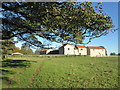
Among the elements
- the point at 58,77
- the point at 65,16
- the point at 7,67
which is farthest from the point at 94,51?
the point at 65,16

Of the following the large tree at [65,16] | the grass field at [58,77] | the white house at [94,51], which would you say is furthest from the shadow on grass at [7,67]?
the white house at [94,51]

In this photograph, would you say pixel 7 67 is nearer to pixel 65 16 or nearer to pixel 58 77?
pixel 58 77

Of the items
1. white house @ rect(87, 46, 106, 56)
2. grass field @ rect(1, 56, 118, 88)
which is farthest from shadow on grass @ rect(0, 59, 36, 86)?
white house @ rect(87, 46, 106, 56)

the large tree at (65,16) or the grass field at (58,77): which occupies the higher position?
the large tree at (65,16)

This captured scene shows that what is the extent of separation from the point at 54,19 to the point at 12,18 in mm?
3528

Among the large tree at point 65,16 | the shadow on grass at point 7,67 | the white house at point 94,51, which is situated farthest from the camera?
the white house at point 94,51

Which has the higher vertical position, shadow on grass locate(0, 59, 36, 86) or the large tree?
the large tree

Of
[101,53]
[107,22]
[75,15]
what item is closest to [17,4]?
[75,15]

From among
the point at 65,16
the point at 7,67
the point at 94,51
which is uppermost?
the point at 65,16

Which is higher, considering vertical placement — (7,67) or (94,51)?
(94,51)

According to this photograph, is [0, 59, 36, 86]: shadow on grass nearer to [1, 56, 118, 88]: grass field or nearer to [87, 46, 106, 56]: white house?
[1, 56, 118, 88]: grass field

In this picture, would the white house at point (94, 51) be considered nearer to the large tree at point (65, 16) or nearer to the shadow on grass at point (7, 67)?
the shadow on grass at point (7, 67)

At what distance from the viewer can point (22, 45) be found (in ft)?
40.7

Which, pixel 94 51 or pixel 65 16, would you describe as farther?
pixel 94 51
